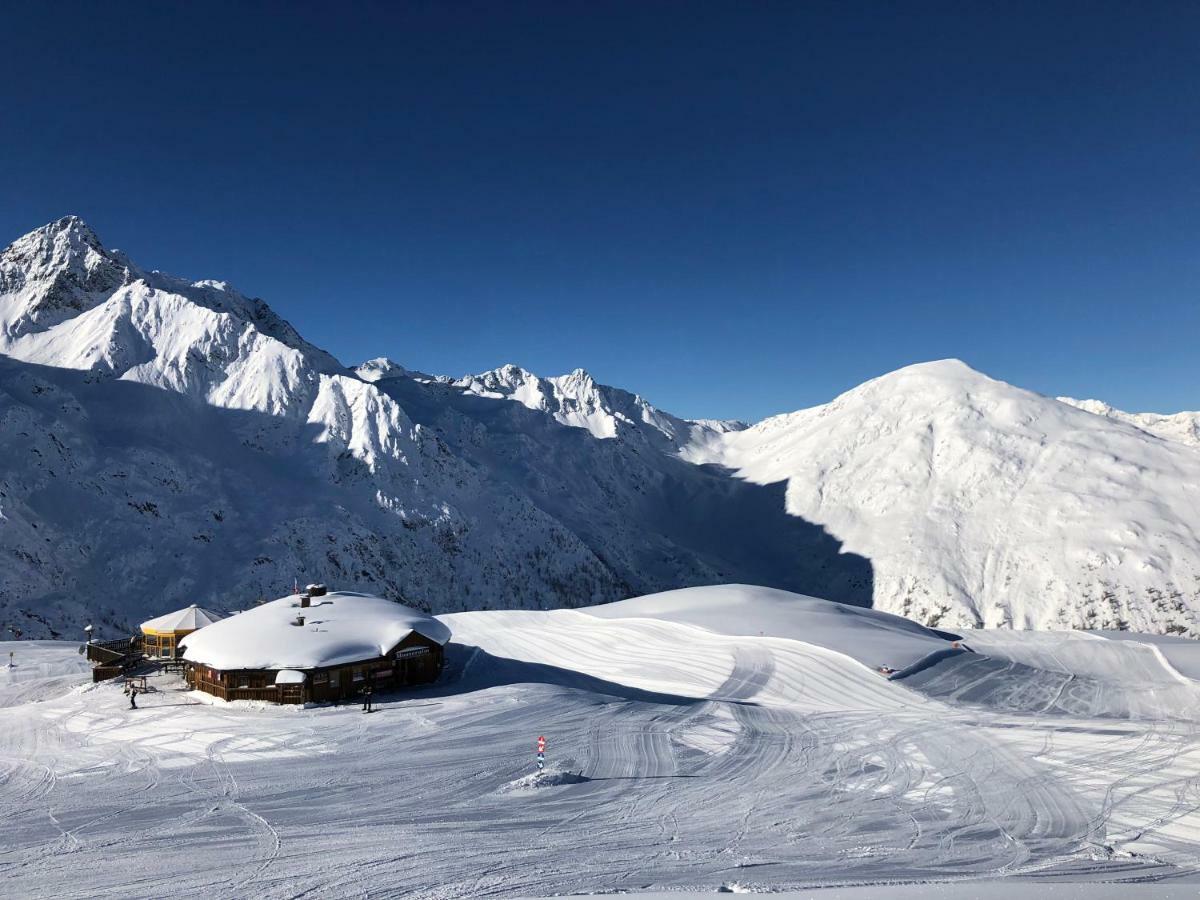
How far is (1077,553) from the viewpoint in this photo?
336 ft

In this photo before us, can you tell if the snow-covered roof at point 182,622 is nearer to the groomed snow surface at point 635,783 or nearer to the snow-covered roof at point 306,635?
the snow-covered roof at point 306,635

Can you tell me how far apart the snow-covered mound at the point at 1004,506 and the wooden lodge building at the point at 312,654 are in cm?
9342

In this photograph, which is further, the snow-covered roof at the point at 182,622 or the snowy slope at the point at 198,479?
the snowy slope at the point at 198,479

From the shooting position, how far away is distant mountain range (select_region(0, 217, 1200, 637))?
2879 inches

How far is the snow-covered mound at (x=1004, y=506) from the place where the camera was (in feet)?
319

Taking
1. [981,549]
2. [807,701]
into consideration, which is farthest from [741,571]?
[807,701]

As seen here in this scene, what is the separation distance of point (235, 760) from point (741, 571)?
123 meters

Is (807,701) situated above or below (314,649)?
below

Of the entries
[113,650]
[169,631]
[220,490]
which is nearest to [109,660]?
[113,650]

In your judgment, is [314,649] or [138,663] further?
[138,663]

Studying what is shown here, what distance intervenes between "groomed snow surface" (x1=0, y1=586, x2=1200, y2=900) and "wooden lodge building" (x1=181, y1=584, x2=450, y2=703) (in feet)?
5.59

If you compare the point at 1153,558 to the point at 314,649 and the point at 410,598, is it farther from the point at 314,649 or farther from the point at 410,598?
the point at 314,649

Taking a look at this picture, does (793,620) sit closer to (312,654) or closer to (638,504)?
(312,654)

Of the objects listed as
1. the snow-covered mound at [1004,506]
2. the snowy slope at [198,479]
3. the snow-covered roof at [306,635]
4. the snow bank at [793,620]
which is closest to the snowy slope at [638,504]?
the snow-covered mound at [1004,506]
